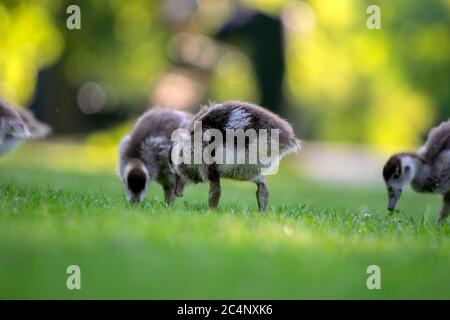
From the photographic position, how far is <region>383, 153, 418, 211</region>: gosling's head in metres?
8.66

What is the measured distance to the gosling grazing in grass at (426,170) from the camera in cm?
865

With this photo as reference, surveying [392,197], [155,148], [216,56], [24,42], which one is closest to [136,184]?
[155,148]

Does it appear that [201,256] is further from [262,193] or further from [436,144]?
[436,144]

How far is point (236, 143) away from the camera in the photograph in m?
7.43

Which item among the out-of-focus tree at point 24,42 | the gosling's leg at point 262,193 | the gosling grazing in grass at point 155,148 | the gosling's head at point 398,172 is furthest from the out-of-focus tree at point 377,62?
the gosling's leg at point 262,193

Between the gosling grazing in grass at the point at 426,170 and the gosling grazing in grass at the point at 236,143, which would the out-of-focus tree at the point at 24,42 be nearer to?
the gosling grazing in grass at the point at 236,143

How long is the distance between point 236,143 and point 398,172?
2451 mm

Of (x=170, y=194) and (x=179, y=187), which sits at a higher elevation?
(x=170, y=194)

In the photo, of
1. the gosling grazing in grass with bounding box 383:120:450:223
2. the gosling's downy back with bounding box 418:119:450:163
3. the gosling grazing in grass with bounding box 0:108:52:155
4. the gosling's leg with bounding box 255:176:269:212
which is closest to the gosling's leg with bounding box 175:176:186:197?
the gosling's leg with bounding box 255:176:269:212

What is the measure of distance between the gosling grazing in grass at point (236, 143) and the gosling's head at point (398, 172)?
5.35 ft

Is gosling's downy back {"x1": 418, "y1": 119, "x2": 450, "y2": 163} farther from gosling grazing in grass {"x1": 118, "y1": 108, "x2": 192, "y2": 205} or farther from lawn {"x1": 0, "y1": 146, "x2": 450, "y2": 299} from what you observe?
gosling grazing in grass {"x1": 118, "y1": 108, "x2": 192, "y2": 205}

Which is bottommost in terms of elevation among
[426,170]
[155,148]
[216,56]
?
[426,170]

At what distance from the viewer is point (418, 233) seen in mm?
7055
